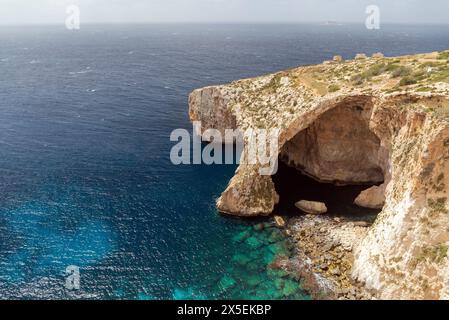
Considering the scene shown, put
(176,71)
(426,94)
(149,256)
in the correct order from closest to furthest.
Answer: (426,94) < (149,256) < (176,71)

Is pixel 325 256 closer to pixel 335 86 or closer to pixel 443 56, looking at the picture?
pixel 335 86

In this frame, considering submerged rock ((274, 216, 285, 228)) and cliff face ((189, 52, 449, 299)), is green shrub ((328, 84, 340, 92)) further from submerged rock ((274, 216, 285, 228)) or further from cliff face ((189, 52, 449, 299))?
submerged rock ((274, 216, 285, 228))

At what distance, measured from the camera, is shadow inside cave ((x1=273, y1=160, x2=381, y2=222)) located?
6219 cm

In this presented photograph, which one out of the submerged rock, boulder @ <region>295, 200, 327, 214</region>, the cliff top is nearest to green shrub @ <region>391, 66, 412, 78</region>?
the cliff top

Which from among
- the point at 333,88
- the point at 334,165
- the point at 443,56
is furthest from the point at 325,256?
the point at 443,56

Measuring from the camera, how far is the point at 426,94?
47625mm

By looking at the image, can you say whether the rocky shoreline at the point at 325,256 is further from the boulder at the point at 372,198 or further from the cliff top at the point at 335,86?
the cliff top at the point at 335,86

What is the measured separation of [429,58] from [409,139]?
94.7ft

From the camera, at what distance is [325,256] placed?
170ft

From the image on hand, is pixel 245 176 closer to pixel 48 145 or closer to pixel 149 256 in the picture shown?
pixel 149 256

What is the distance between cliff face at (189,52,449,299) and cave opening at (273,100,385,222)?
21cm

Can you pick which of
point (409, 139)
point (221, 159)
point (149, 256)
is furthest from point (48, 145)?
point (409, 139)

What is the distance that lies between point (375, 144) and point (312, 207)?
17744mm
